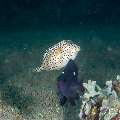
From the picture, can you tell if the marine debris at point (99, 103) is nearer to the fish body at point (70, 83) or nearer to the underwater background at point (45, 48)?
the fish body at point (70, 83)

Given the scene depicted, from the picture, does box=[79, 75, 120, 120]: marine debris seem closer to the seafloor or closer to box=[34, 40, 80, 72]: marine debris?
box=[34, 40, 80, 72]: marine debris

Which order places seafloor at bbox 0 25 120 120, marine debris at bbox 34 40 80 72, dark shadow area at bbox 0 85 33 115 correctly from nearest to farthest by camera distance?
marine debris at bbox 34 40 80 72, seafloor at bbox 0 25 120 120, dark shadow area at bbox 0 85 33 115

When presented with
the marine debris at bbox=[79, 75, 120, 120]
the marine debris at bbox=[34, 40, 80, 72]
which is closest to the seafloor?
the marine debris at bbox=[34, 40, 80, 72]

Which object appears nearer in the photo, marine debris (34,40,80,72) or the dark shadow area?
marine debris (34,40,80,72)

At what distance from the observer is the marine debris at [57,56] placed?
201 inches

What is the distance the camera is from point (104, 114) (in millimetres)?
3701

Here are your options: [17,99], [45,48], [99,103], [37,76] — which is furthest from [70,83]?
[45,48]

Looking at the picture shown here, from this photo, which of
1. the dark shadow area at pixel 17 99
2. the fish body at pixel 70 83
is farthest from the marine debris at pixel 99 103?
the dark shadow area at pixel 17 99

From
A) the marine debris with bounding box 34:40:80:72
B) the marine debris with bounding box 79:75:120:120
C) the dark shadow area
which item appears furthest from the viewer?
the dark shadow area

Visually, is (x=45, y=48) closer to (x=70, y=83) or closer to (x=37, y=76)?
(x=37, y=76)

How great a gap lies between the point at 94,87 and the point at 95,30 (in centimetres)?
1394

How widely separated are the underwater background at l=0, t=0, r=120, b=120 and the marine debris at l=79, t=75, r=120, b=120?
2.02m

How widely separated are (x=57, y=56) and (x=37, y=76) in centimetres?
411

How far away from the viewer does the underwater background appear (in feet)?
21.9
